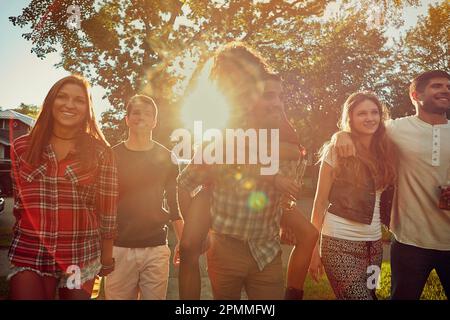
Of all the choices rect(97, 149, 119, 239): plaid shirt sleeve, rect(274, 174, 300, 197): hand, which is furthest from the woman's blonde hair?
rect(97, 149, 119, 239): plaid shirt sleeve

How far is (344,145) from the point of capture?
3.39m

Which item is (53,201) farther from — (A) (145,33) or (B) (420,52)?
(B) (420,52)

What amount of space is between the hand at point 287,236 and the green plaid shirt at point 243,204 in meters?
0.16

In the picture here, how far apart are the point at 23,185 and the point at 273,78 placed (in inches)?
74.2

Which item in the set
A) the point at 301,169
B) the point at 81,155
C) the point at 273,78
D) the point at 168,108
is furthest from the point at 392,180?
the point at 168,108

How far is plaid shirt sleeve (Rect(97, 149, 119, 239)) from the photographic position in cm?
301

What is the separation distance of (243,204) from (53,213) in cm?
132

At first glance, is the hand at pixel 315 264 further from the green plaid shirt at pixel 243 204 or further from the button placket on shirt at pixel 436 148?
the button placket on shirt at pixel 436 148

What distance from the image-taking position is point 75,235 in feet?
9.10

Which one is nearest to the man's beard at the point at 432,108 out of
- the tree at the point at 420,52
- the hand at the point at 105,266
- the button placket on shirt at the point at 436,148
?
the button placket on shirt at the point at 436,148

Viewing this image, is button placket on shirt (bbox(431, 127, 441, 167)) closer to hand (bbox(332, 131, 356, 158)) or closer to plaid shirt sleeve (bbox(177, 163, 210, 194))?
hand (bbox(332, 131, 356, 158))

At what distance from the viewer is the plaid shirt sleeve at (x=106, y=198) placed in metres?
3.01

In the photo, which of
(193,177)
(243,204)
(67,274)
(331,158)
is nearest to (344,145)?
(331,158)
